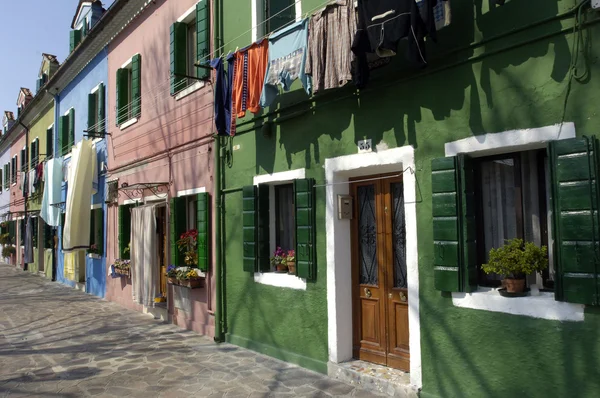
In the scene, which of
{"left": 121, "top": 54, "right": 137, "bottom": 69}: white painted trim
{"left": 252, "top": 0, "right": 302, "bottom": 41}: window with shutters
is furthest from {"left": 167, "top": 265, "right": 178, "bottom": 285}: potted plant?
{"left": 121, "top": 54, "right": 137, "bottom": 69}: white painted trim

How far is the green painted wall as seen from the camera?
3881 mm

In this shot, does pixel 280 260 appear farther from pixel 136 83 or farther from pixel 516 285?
pixel 136 83

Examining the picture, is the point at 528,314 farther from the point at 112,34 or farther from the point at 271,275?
the point at 112,34

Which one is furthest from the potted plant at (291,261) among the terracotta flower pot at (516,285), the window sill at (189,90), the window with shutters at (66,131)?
the window with shutters at (66,131)

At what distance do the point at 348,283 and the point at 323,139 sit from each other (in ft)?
6.13

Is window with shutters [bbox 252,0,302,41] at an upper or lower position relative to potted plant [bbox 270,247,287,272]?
upper

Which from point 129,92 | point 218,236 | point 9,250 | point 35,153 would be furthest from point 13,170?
point 218,236

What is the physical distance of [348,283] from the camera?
611 cm

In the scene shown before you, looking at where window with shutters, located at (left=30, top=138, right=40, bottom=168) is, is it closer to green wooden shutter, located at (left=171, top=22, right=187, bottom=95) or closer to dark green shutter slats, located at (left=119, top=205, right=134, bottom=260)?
dark green shutter slats, located at (left=119, top=205, right=134, bottom=260)

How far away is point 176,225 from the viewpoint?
30.3 ft

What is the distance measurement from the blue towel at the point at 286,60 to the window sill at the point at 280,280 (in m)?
2.39

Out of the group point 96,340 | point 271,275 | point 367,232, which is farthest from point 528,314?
point 96,340

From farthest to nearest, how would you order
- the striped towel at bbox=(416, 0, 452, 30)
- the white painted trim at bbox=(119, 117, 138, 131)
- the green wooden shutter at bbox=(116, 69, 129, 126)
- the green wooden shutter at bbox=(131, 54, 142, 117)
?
the green wooden shutter at bbox=(116, 69, 129, 126)
the white painted trim at bbox=(119, 117, 138, 131)
the green wooden shutter at bbox=(131, 54, 142, 117)
the striped towel at bbox=(416, 0, 452, 30)

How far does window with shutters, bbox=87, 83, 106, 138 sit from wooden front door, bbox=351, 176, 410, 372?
370 inches
